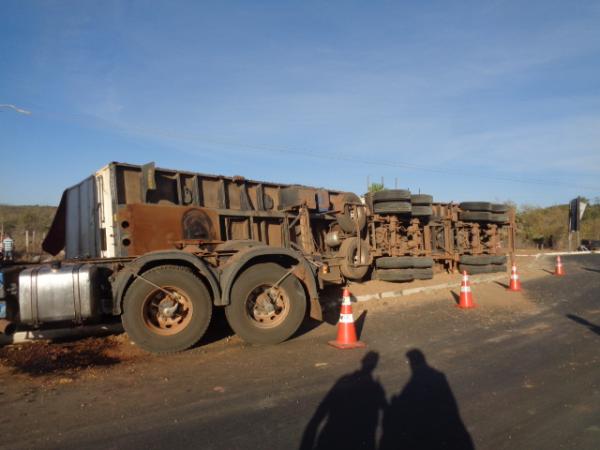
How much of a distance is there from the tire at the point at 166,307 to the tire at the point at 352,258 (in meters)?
4.83

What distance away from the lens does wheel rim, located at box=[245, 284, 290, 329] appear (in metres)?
6.34

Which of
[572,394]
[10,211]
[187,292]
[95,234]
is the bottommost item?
[572,394]

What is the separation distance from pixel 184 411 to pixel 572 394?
144 inches

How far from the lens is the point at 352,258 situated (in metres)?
10.4

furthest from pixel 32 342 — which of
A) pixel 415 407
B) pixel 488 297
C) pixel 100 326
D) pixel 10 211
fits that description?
pixel 10 211

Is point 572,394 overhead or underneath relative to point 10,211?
underneath

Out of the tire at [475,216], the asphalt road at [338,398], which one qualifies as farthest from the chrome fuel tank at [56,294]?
the tire at [475,216]

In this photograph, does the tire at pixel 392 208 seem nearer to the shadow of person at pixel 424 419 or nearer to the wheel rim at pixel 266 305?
the wheel rim at pixel 266 305

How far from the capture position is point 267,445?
3.29 meters

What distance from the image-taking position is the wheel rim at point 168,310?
582cm

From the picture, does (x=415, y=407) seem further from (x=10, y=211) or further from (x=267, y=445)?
(x=10, y=211)

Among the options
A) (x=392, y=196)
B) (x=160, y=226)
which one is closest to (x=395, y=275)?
(x=392, y=196)

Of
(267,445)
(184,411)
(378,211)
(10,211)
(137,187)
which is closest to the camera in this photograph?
(267,445)

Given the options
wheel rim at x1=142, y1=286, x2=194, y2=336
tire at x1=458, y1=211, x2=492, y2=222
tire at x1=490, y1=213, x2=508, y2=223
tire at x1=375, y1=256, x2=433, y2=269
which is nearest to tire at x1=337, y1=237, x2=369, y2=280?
tire at x1=375, y1=256, x2=433, y2=269
